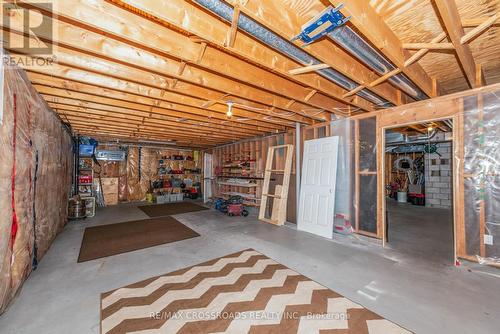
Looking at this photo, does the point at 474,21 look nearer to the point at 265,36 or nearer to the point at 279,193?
the point at 265,36

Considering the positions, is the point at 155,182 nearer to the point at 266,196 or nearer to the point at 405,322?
the point at 266,196

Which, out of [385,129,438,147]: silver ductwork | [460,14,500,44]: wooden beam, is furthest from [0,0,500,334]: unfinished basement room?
[385,129,438,147]: silver ductwork

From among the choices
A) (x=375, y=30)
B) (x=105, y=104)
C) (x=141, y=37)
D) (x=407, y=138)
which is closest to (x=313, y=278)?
(x=375, y=30)

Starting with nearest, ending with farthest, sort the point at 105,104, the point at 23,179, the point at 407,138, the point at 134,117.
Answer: the point at 23,179 → the point at 105,104 → the point at 134,117 → the point at 407,138

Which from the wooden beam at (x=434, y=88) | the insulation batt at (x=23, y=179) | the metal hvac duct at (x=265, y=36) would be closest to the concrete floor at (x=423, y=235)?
the wooden beam at (x=434, y=88)

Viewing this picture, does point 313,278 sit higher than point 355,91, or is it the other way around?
point 355,91

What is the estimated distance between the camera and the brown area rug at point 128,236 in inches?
140

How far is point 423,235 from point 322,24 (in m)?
4.91

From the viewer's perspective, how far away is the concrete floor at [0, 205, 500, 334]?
1.89 meters

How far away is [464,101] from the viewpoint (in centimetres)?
297

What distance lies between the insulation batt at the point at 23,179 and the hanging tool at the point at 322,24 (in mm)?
2723

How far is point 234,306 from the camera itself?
6.79 feet

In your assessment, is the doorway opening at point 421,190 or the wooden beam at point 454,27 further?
the doorway opening at point 421,190

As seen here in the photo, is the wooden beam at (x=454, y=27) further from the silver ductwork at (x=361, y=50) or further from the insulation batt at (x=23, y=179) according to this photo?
the insulation batt at (x=23, y=179)
